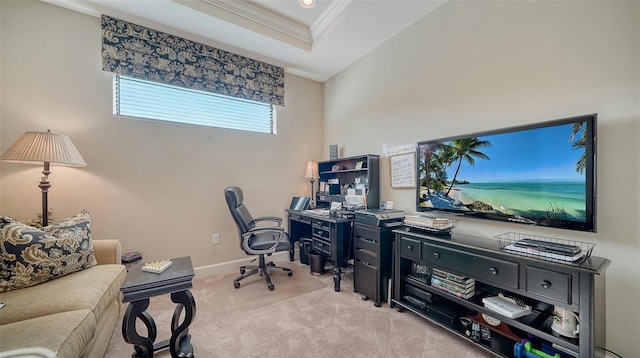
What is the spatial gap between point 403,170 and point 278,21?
2.20 metres

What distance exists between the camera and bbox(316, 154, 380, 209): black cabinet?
2904 mm

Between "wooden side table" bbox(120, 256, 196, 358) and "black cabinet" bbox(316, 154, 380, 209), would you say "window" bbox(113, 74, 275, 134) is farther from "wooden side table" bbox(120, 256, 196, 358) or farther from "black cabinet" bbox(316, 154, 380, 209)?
"wooden side table" bbox(120, 256, 196, 358)

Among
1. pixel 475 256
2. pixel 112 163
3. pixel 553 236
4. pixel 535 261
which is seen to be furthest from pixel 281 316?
pixel 112 163

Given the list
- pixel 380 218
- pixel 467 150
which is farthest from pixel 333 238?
pixel 467 150

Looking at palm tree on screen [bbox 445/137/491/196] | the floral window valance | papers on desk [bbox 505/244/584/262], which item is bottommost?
papers on desk [bbox 505/244/584/262]

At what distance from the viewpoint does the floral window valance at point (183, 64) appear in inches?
97.1

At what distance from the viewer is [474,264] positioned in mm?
1622

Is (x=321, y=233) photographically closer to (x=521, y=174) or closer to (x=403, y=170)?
(x=403, y=170)

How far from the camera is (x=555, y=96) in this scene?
166 cm

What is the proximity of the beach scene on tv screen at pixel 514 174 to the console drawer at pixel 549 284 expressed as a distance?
0.40 m

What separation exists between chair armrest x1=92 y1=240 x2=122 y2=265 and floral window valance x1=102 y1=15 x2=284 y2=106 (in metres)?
1.74

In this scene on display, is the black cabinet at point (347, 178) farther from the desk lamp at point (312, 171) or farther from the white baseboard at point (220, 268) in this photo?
the white baseboard at point (220, 268)

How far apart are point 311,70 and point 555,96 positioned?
2827 mm

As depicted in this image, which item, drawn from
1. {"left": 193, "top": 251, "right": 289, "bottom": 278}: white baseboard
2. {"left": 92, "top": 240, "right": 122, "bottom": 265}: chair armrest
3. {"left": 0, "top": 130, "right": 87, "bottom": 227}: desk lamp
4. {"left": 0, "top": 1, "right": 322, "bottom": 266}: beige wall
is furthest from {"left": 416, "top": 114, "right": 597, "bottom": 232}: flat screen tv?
{"left": 0, "top": 130, "right": 87, "bottom": 227}: desk lamp
